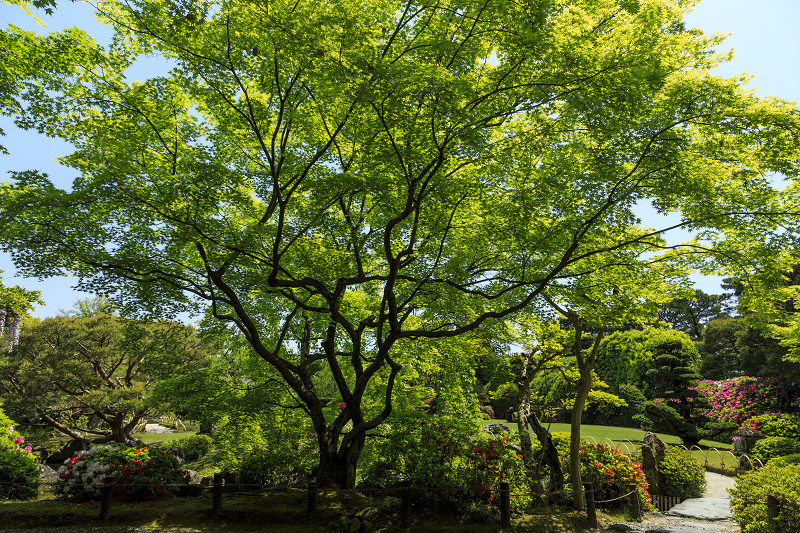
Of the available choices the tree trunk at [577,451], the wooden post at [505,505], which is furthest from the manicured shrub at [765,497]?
the wooden post at [505,505]

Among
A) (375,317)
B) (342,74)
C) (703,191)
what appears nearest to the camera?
(342,74)

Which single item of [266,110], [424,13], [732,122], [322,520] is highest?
[424,13]

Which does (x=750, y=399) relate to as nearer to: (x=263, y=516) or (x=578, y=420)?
(x=578, y=420)

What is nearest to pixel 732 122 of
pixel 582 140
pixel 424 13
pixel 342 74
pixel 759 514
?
pixel 582 140

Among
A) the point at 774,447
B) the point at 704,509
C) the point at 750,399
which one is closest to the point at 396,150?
the point at 704,509

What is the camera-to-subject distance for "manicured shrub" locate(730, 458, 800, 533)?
24.4 ft

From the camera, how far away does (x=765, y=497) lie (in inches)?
313

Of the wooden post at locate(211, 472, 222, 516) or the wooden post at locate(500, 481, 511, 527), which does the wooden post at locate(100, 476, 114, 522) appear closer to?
the wooden post at locate(211, 472, 222, 516)

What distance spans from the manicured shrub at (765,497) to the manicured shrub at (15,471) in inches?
541

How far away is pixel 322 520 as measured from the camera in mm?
7898

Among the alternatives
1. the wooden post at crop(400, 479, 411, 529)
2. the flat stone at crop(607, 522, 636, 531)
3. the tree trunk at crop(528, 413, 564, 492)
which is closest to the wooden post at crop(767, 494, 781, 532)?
the flat stone at crop(607, 522, 636, 531)

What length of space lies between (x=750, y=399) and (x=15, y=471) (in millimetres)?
26414

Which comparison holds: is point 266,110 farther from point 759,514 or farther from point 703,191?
point 759,514

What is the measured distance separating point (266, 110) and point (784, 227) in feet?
29.2
